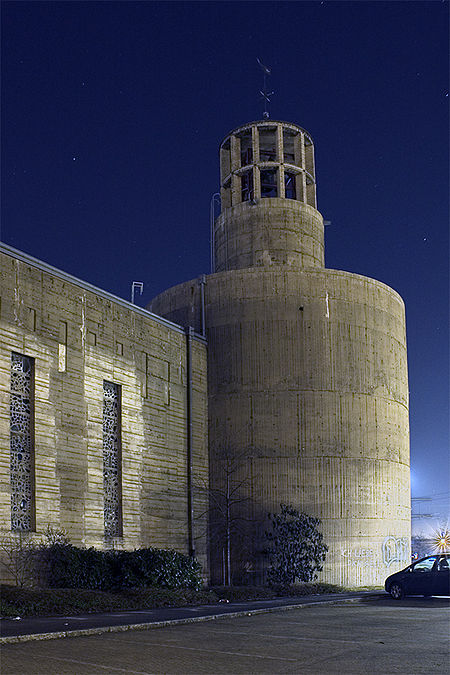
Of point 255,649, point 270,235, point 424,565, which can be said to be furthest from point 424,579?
point 270,235

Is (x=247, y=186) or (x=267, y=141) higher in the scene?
(x=267, y=141)

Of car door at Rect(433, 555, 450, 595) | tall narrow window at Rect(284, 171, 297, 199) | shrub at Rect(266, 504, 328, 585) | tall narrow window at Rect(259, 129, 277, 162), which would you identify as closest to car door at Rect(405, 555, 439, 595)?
car door at Rect(433, 555, 450, 595)

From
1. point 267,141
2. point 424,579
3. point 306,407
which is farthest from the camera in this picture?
point 267,141

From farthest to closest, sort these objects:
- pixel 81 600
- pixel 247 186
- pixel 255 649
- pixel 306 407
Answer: pixel 247 186
pixel 306 407
pixel 81 600
pixel 255 649

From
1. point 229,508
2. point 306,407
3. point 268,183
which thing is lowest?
point 229,508

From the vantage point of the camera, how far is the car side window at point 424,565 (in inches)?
856

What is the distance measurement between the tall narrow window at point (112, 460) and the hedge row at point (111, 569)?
135 cm

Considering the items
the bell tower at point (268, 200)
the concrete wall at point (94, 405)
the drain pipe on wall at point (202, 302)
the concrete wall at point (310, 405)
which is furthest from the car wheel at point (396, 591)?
the bell tower at point (268, 200)

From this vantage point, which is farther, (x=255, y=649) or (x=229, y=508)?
(x=229, y=508)

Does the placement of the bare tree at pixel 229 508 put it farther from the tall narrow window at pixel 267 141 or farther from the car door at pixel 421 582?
the tall narrow window at pixel 267 141

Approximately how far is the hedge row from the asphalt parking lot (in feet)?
23.1

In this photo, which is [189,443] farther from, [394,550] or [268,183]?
[268,183]

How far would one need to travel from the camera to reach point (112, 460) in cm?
2475

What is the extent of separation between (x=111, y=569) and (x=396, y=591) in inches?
291
